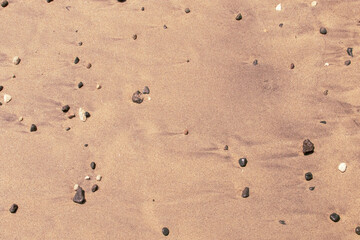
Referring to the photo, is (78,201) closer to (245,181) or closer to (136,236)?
(136,236)

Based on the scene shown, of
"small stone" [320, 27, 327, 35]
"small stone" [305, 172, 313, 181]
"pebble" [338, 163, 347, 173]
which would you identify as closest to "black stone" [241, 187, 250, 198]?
"small stone" [305, 172, 313, 181]

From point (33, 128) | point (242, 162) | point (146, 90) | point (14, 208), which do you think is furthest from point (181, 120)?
point (14, 208)

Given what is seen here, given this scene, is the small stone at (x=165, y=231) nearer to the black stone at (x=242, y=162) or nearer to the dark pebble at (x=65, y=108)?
the black stone at (x=242, y=162)

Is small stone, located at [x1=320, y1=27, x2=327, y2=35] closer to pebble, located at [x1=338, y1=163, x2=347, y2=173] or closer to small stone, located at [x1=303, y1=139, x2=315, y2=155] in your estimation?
small stone, located at [x1=303, y1=139, x2=315, y2=155]

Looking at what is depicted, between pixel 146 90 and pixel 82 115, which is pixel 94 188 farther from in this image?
pixel 146 90

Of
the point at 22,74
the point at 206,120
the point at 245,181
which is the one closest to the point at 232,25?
the point at 206,120

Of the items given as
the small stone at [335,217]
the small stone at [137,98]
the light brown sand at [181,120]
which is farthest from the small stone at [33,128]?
the small stone at [335,217]
